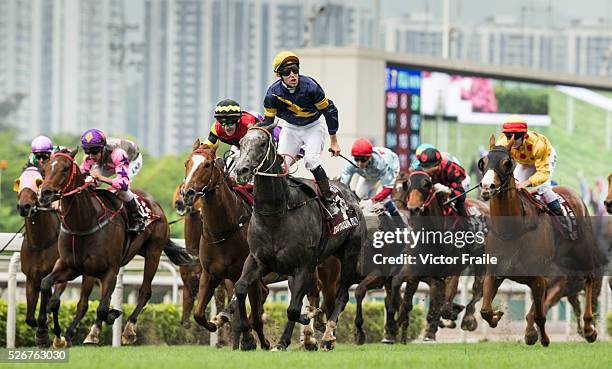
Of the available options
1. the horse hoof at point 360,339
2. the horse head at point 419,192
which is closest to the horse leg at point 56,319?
the horse hoof at point 360,339

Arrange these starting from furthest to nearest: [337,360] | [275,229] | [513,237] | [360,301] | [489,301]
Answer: [360,301]
[513,237]
[489,301]
[275,229]
[337,360]

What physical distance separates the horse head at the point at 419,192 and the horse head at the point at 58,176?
3.45 metres

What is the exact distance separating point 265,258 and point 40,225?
2.99m

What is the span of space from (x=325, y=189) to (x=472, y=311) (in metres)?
3.66

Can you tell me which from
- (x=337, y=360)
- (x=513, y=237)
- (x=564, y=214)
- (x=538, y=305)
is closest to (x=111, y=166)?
(x=513, y=237)

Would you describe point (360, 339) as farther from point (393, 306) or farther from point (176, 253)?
point (176, 253)

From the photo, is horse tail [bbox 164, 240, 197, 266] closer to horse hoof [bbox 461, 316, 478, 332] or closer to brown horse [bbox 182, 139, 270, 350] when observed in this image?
brown horse [bbox 182, 139, 270, 350]

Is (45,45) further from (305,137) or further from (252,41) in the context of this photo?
(305,137)

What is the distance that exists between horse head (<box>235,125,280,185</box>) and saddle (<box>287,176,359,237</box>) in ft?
1.49

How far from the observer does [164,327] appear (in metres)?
15.6

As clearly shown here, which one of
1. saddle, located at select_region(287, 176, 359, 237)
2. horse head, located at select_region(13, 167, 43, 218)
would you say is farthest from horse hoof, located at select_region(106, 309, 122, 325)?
saddle, located at select_region(287, 176, 359, 237)

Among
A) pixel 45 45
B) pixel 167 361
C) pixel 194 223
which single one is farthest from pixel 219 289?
pixel 45 45

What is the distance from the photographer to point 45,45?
17012cm

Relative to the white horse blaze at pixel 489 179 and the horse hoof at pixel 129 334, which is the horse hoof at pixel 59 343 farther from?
the white horse blaze at pixel 489 179
